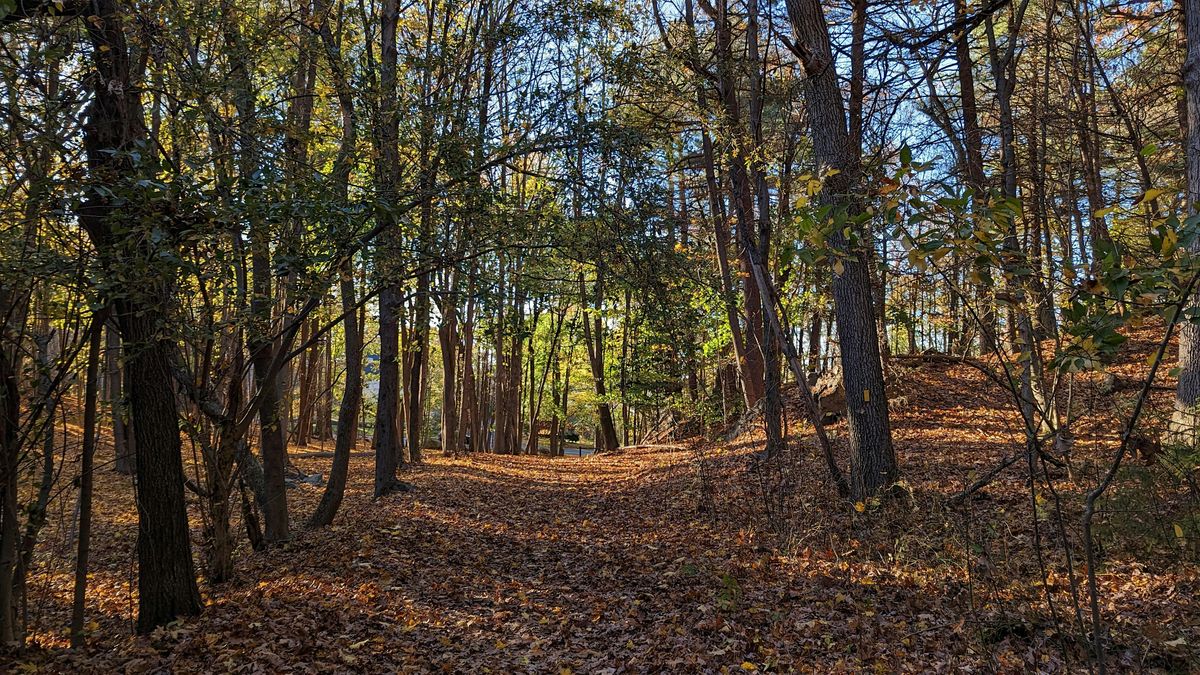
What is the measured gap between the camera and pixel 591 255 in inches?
260

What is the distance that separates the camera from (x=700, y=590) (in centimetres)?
572

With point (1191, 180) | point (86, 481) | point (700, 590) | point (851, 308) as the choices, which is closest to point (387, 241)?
point (86, 481)

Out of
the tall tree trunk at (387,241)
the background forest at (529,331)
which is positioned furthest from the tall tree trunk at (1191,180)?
the tall tree trunk at (387,241)

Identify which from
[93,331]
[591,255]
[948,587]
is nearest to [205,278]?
[93,331]

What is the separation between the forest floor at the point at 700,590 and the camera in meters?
4.34

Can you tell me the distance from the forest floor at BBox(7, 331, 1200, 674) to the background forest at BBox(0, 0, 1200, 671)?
0.05 meters

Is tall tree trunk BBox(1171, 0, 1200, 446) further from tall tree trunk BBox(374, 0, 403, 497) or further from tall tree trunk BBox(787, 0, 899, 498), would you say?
tall tree trunk BBox(374, 0, 403, 497)

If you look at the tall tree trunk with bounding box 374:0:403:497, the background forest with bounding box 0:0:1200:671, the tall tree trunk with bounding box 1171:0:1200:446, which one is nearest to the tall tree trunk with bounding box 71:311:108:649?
the background forest with bounding box 0:0:1200:671

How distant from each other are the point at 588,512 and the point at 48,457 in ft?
22.4

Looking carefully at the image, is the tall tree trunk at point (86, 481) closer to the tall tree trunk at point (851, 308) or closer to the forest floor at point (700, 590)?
the forest floor at point (700, 590)

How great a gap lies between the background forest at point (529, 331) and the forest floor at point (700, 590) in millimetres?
46

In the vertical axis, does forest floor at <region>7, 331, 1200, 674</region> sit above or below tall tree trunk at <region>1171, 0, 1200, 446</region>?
below

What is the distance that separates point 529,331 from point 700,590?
3.94m

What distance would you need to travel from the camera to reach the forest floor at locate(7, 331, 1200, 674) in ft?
14.3
